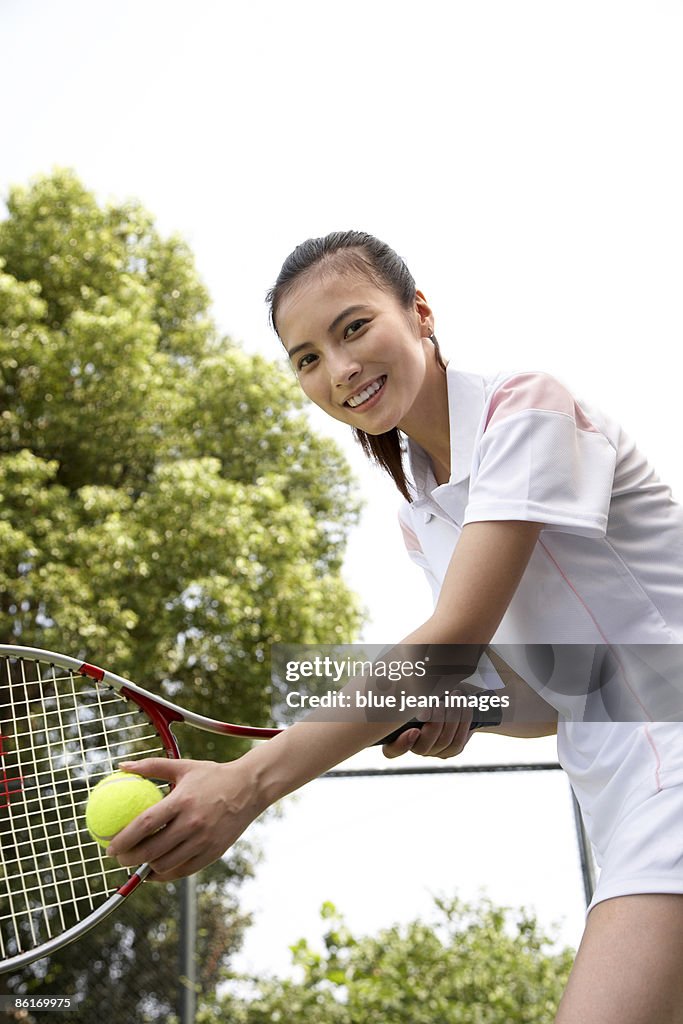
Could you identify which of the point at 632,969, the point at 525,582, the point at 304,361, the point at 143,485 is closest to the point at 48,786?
the point at 304,361

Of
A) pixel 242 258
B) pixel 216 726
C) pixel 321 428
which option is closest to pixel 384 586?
pixel 321 428

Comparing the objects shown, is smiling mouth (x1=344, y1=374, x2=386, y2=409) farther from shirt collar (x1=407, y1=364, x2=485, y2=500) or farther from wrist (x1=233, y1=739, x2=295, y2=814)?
wrist (x1=233, y1=739, x2=295, y2=814)

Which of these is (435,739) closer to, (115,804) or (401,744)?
(401,744)

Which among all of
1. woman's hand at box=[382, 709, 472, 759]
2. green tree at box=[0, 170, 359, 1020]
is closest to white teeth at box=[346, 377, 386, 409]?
woman's hand at box=[382, 709, 472, 759]

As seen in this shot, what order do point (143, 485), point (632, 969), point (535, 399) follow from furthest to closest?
point (143, 485), point (535, 399), point (632, 969)

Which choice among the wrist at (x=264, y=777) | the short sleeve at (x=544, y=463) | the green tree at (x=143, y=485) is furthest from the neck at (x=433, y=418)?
the green tree at (x=143, y=485)

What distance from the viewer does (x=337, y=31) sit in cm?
845

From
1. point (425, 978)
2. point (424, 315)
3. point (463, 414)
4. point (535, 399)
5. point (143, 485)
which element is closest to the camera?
point (535, 399)

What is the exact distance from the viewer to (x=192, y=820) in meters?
0.88

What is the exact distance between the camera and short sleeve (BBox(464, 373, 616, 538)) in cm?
93

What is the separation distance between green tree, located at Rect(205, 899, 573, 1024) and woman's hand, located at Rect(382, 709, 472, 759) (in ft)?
9.06

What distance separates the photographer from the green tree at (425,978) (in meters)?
3.59

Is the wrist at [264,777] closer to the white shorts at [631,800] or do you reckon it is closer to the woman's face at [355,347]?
the white shorts at [631,800]

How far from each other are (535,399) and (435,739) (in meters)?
0.46
